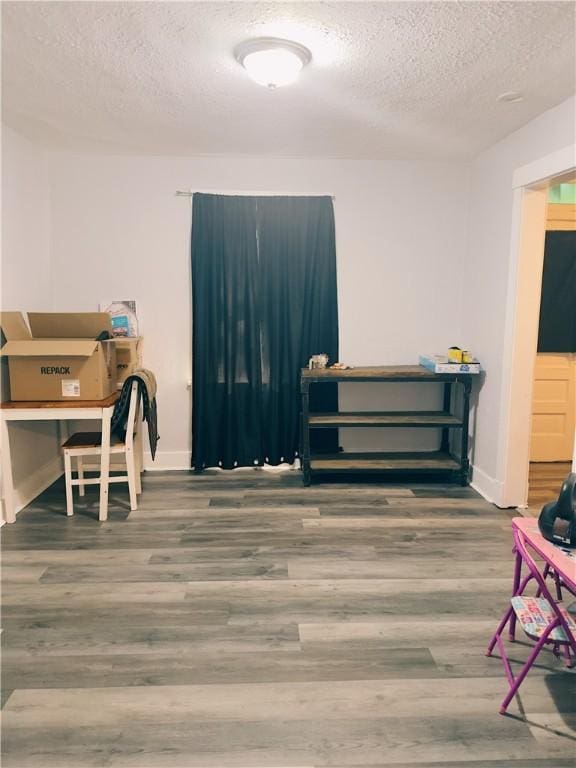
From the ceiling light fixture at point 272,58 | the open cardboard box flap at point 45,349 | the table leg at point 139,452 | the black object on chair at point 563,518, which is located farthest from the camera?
the table leg at point 139,452

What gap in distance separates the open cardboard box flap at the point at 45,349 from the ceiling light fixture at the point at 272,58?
1.85 m

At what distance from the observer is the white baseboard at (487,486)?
3.90 m

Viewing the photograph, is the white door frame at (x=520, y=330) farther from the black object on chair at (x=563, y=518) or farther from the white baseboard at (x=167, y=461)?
the white baseboard at (x=167, y=461)

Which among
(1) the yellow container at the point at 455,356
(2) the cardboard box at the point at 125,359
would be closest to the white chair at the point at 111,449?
(2) the cardboard box at the point at 125,359

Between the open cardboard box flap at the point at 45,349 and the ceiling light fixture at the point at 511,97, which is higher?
the ceiling light fixture at the point at 511,97

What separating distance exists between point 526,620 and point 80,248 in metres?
4.04

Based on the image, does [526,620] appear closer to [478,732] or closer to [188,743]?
[478,732]

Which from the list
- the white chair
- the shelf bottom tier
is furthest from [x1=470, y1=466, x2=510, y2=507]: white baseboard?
the white chair

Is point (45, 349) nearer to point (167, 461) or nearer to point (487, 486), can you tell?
point (167, 461)

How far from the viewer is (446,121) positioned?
347 centimetres

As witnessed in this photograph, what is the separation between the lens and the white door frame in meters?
3.60

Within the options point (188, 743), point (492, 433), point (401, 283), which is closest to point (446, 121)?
point (401, 283)

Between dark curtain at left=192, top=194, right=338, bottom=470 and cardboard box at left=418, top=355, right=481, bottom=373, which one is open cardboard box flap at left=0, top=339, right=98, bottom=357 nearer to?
dark curtain at left=192, top=194, right=338, bottom=470

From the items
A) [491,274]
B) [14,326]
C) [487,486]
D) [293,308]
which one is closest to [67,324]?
[14,326]
